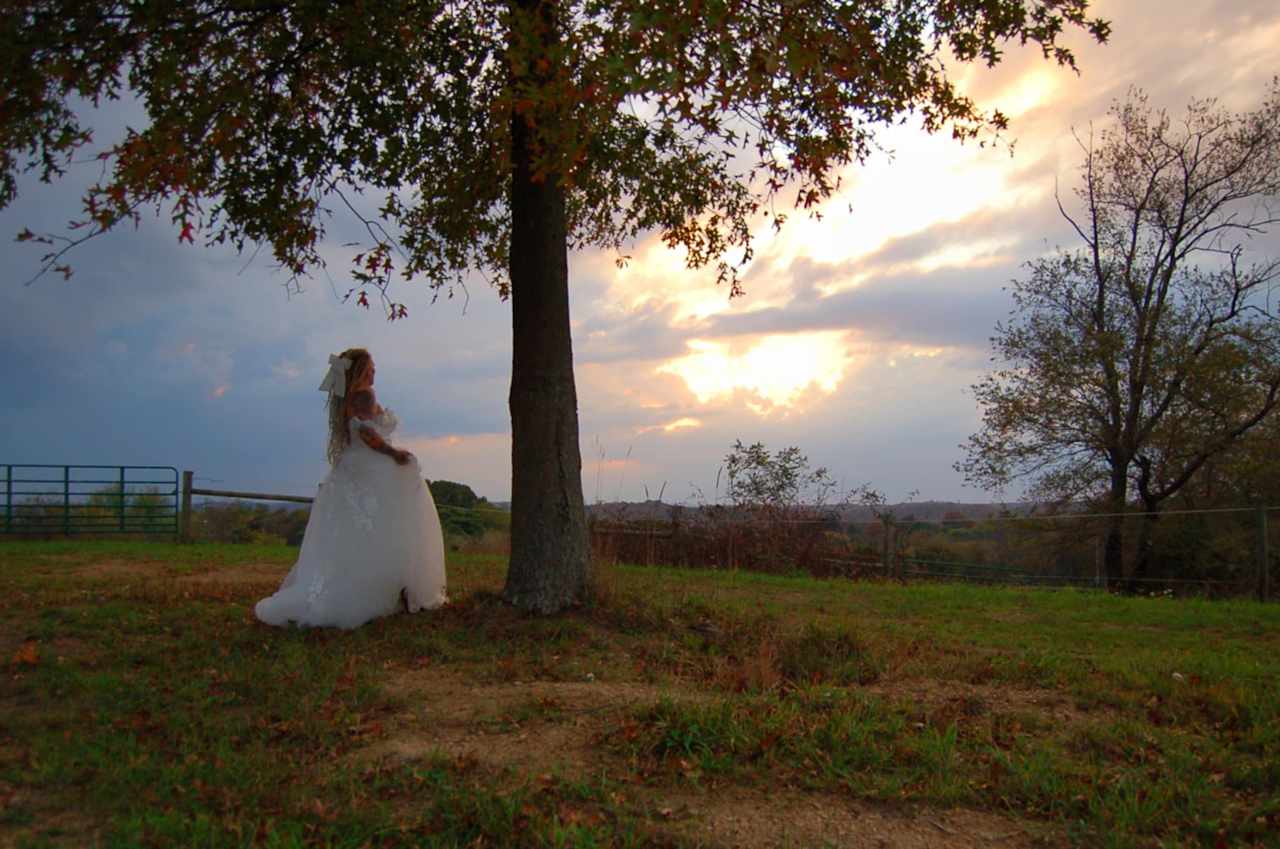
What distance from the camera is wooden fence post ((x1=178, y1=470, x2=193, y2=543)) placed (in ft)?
58.5

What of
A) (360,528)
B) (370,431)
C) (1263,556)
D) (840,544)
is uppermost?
(370,431)

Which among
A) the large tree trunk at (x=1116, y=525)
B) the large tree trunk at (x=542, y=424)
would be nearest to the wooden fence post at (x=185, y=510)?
the large tree trunk at (x=542, y=424)

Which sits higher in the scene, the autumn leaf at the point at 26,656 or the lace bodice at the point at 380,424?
the lace bodice at the point at 380,424

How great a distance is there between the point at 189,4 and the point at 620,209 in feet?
15.3

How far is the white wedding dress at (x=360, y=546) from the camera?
290 inches

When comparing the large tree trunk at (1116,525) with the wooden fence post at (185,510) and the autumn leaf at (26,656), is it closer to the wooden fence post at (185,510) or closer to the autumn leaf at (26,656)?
the wooden fence post at (185,510)

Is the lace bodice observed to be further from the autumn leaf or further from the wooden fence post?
the wooden fence post

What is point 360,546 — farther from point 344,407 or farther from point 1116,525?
point 1116,525

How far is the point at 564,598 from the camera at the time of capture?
7.55 metres

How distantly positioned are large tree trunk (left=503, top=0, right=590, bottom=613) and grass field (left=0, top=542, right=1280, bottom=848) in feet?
1.30

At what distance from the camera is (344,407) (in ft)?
25.3

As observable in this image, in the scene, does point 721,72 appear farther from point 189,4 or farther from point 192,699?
point 192,699

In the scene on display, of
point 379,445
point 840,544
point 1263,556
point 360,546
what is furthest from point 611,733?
point 840,544

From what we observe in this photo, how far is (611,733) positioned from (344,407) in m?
4.17
